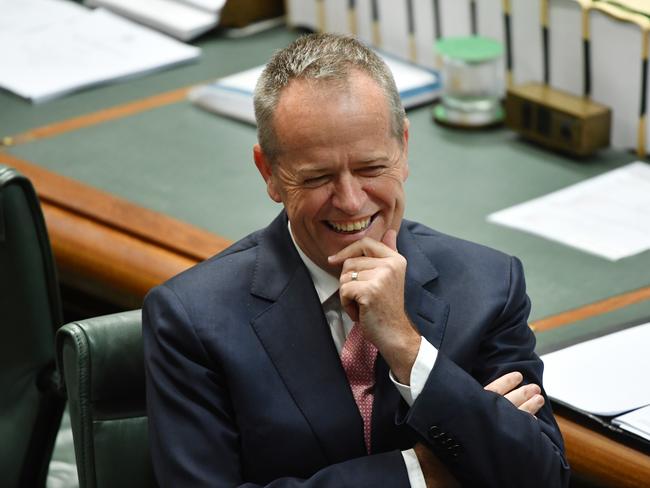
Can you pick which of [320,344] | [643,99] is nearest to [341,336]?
[320,344]

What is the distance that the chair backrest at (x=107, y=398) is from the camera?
1918 millimetres

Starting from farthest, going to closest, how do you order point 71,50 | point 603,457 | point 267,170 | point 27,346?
1. point 71,50
2. point 27,346
3. point 603,457
4. point 267,170

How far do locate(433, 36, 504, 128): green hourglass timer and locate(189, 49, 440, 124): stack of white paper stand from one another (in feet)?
0.27

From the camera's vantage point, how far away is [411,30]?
337 centimetres

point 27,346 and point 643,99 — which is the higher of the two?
point 643,99

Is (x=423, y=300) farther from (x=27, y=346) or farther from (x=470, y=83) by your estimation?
(x=470, y=83)

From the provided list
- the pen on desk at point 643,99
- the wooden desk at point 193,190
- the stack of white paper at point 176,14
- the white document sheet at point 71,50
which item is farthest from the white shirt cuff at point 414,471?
the stack of white paper at point 176,14

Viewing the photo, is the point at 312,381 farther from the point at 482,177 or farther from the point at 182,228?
the point at 482,177

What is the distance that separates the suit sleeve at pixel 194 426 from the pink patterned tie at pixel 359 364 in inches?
3.3

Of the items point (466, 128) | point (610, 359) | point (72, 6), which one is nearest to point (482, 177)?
point (466, 128)

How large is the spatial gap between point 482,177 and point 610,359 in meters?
0.80

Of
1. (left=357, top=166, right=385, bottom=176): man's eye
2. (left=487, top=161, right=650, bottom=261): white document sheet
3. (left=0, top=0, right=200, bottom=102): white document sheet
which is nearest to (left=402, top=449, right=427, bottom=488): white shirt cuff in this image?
(left=357, top=166, right=385, bottom=176): man's eye

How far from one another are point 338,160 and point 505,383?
0.36 m

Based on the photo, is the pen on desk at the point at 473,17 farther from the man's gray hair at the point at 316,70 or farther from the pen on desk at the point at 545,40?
the man's gray hair at the point at 316,70
